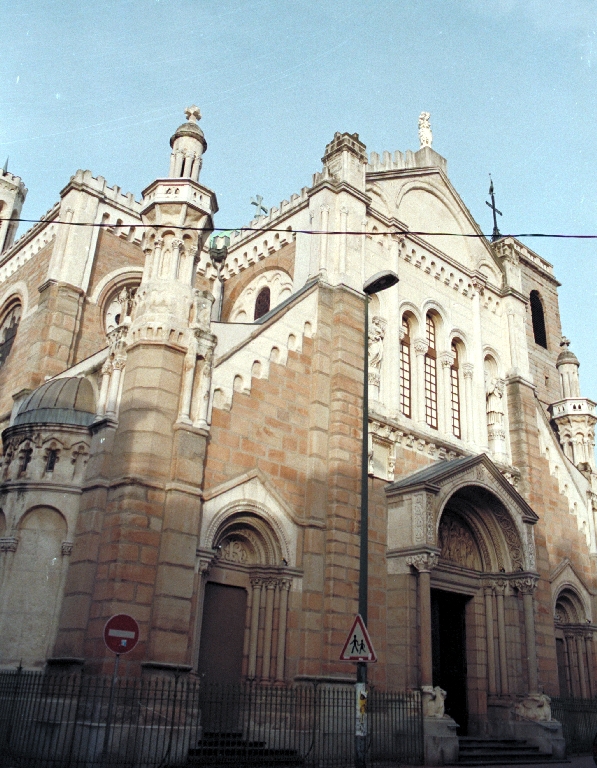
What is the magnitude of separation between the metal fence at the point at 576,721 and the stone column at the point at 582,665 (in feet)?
2.33

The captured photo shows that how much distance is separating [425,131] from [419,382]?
33.8 ft

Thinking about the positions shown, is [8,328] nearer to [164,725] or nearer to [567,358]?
[164,725]

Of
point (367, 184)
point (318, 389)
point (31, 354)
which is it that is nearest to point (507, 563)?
point (318, 389)

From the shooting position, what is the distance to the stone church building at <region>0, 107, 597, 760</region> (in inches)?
579

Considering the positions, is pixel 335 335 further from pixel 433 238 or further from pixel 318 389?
pixel 433 238

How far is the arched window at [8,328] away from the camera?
2612 centimetres

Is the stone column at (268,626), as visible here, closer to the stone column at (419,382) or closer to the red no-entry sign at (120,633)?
the red no-entry sign at (120,633)

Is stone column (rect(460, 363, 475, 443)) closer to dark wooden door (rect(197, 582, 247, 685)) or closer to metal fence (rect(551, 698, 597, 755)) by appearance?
metal fence (rect(551, 698, 597, 755))

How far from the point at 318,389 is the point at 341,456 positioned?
1.77m

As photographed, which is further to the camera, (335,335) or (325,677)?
(335,335)

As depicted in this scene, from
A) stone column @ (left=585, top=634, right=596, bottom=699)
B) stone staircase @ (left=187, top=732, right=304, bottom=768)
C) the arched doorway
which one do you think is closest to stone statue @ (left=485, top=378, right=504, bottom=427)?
stone column @ (left=585, top=634, right=596, bottom=699)

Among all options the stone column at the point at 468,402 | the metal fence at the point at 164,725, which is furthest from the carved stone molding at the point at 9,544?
the stone column at the point at 468,402

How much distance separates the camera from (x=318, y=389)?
1867 cm

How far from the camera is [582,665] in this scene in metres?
23.9
